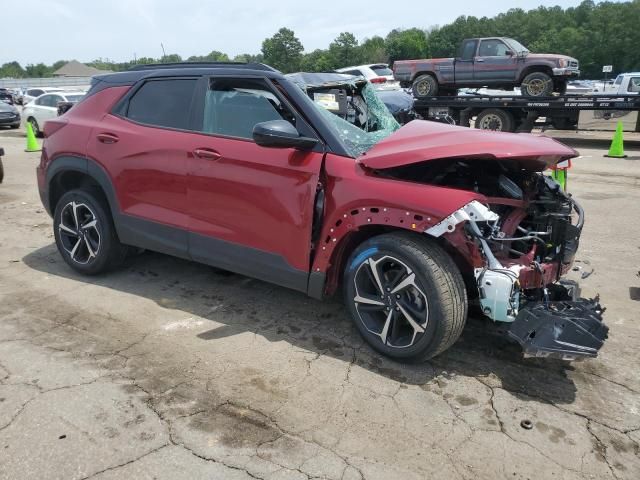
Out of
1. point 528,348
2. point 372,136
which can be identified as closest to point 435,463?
point 528,348

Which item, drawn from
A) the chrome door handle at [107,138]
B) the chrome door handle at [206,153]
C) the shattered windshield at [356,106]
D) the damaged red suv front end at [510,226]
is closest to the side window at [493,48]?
the shattered windshield at [356,106]

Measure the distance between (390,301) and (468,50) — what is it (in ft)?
49.5

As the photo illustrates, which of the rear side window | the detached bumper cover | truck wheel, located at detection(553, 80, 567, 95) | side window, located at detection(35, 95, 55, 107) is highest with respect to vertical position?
the rear side window

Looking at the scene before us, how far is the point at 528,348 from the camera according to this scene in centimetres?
297

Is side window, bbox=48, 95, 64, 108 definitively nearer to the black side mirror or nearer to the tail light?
the tail light

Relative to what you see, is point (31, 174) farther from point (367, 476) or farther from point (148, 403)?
point (367, 476)

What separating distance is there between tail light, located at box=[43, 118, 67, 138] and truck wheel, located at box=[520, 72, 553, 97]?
45.1 ft

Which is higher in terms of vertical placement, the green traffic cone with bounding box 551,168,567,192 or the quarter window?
the quarter window

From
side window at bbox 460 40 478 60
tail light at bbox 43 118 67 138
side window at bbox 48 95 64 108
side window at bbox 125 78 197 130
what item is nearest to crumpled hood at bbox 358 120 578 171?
side window at bbox 125 78 197 130

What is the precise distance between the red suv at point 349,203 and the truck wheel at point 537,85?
1246cm

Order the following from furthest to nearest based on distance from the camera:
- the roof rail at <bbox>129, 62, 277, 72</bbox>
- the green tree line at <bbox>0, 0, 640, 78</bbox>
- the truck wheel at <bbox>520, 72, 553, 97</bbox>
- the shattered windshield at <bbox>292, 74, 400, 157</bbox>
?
the green tree line at <bbox>0, 0, 640, 78</bbox>, the truck wheel at <bbox>520, 72, 553, 97</bbox>, the shattered windshield at <bbox>292, 74, 400, 157</bbox>, the roof rail at <bbox>129, 62, 277, 72</bbox>

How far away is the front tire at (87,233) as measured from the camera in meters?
4.66

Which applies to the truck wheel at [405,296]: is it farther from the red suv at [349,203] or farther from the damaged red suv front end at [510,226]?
the damaged red suv front end at [510,226]

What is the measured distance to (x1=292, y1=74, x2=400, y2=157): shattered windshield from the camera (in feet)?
13.4
